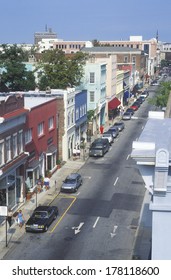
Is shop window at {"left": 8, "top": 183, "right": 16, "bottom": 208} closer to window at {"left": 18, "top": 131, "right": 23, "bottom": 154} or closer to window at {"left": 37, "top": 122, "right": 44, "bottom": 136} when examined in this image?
window at {"left": 18, "top": 131, "right": 23, "bottom": 154}

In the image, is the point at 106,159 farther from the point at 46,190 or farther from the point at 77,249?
the point at 77,249

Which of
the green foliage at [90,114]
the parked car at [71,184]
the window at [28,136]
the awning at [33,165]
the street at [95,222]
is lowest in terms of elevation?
the street at [95,222]

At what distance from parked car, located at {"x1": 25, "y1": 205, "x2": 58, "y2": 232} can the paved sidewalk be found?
31.7 inches

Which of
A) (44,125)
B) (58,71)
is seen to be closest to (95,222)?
(44,125)

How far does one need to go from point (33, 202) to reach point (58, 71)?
30.9 meters

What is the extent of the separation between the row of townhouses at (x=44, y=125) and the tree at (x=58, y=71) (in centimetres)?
520

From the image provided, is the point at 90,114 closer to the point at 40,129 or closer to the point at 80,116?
the point at 80,116

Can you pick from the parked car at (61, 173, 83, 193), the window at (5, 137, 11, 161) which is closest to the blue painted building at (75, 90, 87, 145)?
the parked car at (61, 173, 83, 193)

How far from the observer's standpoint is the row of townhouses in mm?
34062

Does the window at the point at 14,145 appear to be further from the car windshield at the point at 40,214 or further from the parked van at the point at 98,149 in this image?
the parked van at the point at 98,149

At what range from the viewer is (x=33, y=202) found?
3784 cm

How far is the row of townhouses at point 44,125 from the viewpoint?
3406cm

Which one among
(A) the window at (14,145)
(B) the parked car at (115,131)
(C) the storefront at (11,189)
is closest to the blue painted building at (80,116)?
(B) the parked car at (115,131)

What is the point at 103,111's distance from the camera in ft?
263
